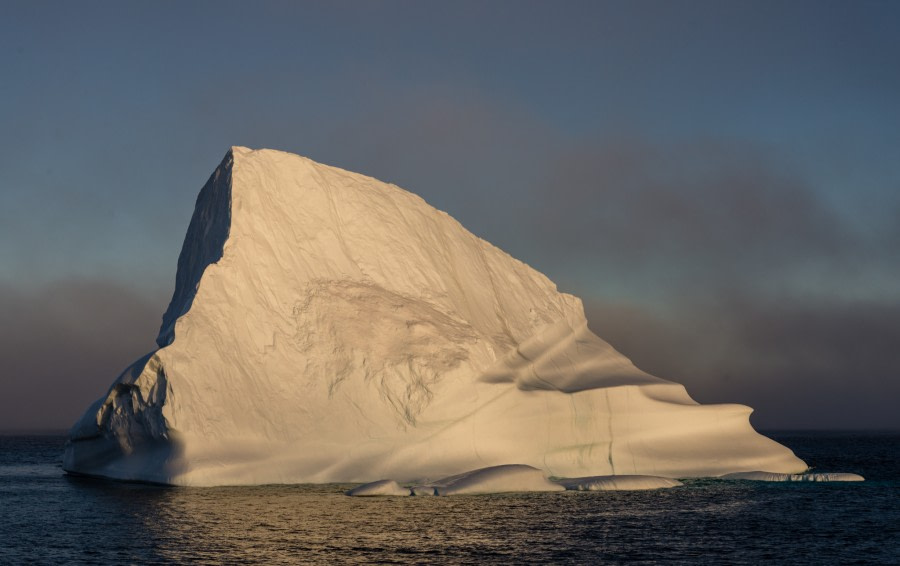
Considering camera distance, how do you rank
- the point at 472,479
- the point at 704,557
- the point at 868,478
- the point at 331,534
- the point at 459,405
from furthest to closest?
the point at 868,478, the point at 459,405, the point at 472,479, the point at 331,534, the point at 704,557

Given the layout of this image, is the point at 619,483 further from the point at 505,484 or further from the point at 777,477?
the point at 777,477

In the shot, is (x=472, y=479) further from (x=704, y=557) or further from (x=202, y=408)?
(x=704, y=557)

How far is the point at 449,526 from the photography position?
23.3 m

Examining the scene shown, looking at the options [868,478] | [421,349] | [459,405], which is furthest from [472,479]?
[868,478]

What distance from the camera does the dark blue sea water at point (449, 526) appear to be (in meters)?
19.8

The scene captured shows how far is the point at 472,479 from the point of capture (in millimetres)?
30703

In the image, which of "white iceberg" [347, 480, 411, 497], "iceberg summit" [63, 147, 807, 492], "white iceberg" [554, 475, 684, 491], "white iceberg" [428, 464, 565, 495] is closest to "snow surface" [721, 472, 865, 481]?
"iceberg summit" [63, 147, 807, 492]

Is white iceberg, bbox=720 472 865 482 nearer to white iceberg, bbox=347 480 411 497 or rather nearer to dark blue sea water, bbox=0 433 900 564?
dark blue sea water, bbox=0 433 900 564

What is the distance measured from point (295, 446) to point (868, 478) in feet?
80.3

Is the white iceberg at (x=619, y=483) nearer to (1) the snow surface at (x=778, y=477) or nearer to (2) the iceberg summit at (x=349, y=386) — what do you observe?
(2) the iceberg summit at (x=349, y=386)

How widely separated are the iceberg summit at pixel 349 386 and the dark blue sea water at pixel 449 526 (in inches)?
68.6

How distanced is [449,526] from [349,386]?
11.6 metres

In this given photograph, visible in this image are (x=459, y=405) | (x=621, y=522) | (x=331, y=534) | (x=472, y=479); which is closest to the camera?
(x=331, y=534)

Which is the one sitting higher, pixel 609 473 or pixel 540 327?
pixel 540 327
